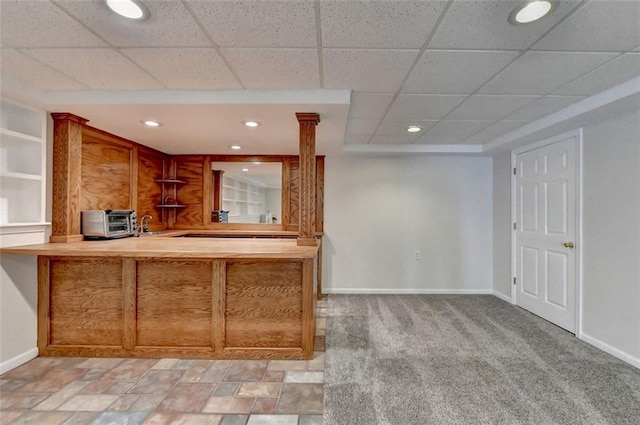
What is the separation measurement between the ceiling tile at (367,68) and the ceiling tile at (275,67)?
0.11m

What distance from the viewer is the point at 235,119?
2.89m

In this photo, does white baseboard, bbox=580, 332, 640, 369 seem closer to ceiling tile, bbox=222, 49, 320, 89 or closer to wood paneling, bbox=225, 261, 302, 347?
wood paneling, bbox=225, 261, 302, 347

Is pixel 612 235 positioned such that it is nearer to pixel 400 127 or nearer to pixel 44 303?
pixel 400 127

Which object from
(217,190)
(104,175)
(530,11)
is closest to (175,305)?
(104,175)

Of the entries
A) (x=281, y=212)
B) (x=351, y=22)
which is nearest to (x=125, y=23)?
(x=351, y=22)

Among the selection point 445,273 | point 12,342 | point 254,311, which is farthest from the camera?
point 445,273

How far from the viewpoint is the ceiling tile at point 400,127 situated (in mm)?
3275

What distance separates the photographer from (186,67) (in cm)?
210

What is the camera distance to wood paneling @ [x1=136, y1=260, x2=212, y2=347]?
8.25 ft

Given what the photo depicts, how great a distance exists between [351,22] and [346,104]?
877mm

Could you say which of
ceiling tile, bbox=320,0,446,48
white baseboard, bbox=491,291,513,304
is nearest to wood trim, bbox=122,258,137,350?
ceiling tile, bbox=320,0,446,48

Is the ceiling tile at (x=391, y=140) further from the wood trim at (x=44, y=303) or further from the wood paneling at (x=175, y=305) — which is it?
the wood trim at (x=44, y=303)

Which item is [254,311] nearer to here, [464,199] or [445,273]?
[445,273]

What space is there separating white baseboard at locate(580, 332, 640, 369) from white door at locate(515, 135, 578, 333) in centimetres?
19
